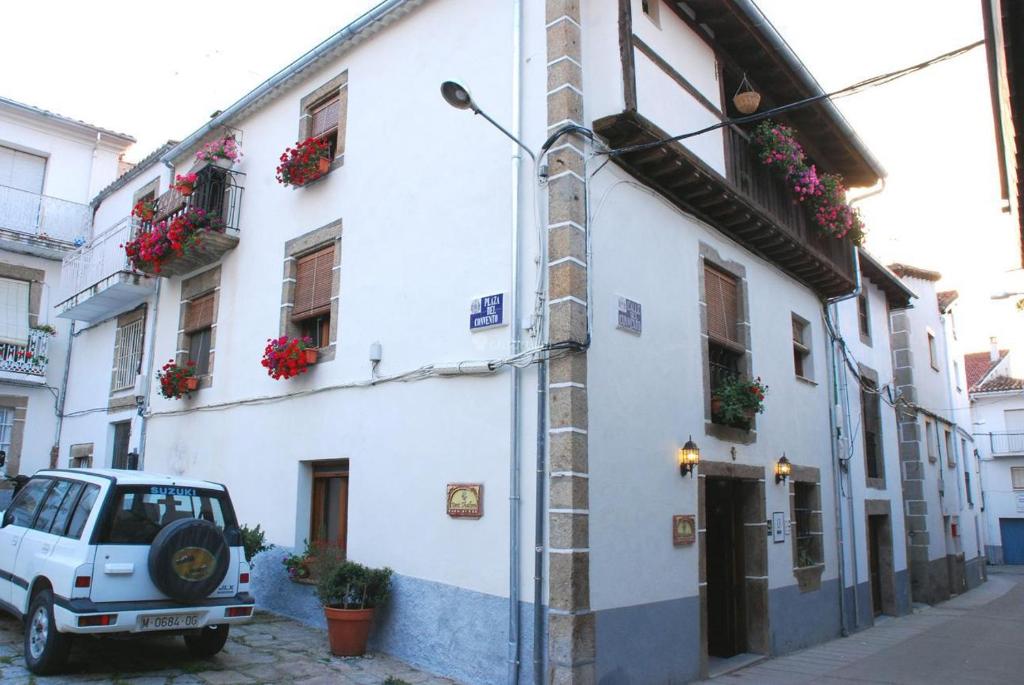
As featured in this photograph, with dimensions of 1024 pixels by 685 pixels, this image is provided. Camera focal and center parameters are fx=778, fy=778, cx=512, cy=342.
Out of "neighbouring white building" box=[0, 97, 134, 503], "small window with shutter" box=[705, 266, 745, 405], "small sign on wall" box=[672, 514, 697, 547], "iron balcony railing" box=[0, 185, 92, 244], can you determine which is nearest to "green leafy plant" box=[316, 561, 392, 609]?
"small sign on wall" box=[672, 514, 697, 547]

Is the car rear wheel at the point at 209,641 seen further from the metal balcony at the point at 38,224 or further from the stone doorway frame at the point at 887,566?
the metal balcony at the point at 38,224

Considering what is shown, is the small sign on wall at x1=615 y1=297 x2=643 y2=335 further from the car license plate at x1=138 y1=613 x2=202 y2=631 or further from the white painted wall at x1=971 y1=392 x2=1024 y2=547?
the white painted wall at x1=971 y1=392 x2=1024 y2=547

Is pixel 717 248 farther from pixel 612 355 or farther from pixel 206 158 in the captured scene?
pixel 206 158

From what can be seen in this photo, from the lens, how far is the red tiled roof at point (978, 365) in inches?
1406

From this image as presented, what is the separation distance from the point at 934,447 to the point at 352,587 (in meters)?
15.3

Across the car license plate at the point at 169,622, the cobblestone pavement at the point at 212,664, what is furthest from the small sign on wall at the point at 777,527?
the car license plate at the point at 169,622

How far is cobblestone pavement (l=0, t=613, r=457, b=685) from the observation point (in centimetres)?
633

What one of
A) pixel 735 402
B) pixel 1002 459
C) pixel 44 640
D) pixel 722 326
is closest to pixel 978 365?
pixel 1002 459

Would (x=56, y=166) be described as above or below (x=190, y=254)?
above

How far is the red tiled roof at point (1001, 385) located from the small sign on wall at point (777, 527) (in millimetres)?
28774

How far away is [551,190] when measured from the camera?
7.05 meters

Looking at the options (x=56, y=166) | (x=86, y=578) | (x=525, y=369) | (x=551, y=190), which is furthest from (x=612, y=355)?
(x=56, y=166)

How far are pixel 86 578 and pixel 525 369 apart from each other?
386 cm

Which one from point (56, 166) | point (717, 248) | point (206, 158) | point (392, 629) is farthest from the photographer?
point (56, 166)
